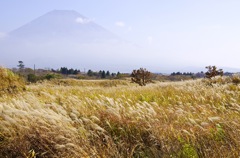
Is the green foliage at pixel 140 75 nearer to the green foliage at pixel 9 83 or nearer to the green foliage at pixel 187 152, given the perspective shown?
the green foliage at pixel 9 83

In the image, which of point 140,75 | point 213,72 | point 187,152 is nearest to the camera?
point 187,152

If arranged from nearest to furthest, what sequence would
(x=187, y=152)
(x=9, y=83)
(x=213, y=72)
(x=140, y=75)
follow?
(x=187, y=152)
(x=9, y=83)
(x=213, y=72)
(x=140, y=75)

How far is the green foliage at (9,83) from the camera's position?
12180mm

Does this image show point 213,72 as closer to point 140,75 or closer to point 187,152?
point 140,75

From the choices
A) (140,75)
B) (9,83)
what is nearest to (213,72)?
(140,75)

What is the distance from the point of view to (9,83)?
1268 centimetres

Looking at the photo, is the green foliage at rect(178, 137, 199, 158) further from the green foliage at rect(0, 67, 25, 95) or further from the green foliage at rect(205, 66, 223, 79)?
the green foliage at rect(205, 66, 223, 79)

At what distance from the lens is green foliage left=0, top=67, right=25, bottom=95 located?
12180 mm

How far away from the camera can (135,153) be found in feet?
16.9

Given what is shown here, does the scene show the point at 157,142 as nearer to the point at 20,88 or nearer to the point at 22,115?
the point at 22,115

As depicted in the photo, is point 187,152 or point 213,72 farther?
Result: point 213,72

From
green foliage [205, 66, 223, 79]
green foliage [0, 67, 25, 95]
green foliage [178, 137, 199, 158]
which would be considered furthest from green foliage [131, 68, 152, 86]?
green foliage [178, 137, 199, 158]

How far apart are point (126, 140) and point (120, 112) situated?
3.42 ft

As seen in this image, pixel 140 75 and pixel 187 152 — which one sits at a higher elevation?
pixel 140 75
